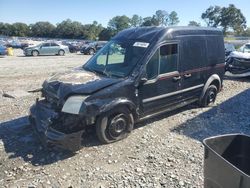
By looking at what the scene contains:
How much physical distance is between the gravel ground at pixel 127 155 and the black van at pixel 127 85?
342 millimetres

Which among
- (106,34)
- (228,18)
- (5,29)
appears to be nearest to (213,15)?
(228,18)

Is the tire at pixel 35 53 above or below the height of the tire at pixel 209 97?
above

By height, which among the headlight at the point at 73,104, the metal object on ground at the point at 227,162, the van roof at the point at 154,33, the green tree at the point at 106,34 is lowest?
the metal object on ground at the point at 227,162

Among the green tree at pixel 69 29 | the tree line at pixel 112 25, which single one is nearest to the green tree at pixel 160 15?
the tree line at pixel 112 25

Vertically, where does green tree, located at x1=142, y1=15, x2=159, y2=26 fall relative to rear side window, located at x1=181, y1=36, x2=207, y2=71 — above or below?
above

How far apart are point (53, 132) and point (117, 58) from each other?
2.24 metres

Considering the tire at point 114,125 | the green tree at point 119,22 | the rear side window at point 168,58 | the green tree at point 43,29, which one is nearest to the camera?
the tire at point 114,125

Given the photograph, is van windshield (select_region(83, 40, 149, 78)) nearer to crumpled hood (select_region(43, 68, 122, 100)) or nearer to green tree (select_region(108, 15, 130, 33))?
crumpled hood (select_region(43, 68, 122, 100))

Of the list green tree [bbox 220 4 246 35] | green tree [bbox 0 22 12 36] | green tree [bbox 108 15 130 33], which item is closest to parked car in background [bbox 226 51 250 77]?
green tree [bbox 108 15 130 33]

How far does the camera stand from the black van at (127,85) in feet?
16.6

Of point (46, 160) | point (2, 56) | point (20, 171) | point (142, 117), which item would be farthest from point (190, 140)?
point (2, 56)

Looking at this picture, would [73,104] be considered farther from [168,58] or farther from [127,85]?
[168,58]

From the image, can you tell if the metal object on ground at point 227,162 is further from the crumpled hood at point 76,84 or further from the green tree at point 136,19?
the green tree at point 136,19

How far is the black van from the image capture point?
5047mm
